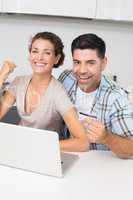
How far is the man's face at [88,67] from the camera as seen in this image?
0.84 m

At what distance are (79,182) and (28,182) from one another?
11 cm

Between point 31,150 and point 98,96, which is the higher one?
point 98,96

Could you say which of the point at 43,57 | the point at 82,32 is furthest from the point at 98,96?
the point at 82,32

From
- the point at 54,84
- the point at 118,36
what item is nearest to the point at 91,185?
the point at 54,84

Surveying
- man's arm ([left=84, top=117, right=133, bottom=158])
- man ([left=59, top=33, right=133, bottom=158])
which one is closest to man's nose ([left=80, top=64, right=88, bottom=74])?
man ([left=59, top=33, right=133, bottom=158])

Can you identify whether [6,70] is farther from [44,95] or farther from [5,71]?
[44,95]

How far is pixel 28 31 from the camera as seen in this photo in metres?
1.60

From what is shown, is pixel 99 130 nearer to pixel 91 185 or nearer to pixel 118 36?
pixel 91 185

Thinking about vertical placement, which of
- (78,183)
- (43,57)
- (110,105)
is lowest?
(78,183)

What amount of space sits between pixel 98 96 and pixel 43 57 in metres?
0.16

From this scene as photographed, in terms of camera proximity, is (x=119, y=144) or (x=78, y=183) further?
(x=119, y=144)

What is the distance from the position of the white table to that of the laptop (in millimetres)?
16

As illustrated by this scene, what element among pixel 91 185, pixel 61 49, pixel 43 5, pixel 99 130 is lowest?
pixel 91 185

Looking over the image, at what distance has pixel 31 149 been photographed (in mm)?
782
